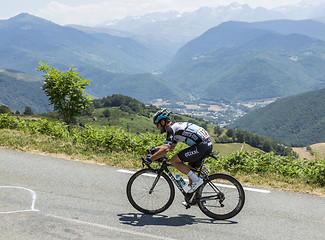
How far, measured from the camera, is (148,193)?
6.85m

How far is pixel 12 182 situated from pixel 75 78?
908cm

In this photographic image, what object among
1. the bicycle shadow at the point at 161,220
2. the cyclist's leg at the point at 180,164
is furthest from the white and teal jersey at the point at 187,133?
the bicycle shadow at the point at 161,220

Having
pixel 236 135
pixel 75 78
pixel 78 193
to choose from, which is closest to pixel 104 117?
pixel 236 135

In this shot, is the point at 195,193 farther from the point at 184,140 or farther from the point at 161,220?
the point at 184,140

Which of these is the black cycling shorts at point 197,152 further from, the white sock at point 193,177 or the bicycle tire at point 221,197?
the bicycle tire at point 221,197

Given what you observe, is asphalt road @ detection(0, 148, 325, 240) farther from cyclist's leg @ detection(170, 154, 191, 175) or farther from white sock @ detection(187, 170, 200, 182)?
cyclist's leg @ detection(170, 154, 191, 175)

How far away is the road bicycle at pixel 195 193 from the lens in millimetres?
6480

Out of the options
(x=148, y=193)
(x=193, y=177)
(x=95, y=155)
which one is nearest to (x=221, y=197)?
(x=193, y=177)

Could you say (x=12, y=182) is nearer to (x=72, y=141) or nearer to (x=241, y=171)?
(x=72, y=141)

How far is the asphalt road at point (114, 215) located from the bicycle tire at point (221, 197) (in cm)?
20

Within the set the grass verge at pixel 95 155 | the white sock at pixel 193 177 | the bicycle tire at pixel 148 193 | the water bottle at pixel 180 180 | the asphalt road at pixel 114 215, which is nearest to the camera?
the asphalt road at pixel 114 215

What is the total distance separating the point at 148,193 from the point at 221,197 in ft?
5.58

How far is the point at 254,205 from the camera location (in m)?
7.27

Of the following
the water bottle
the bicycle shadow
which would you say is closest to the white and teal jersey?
the water bottle
